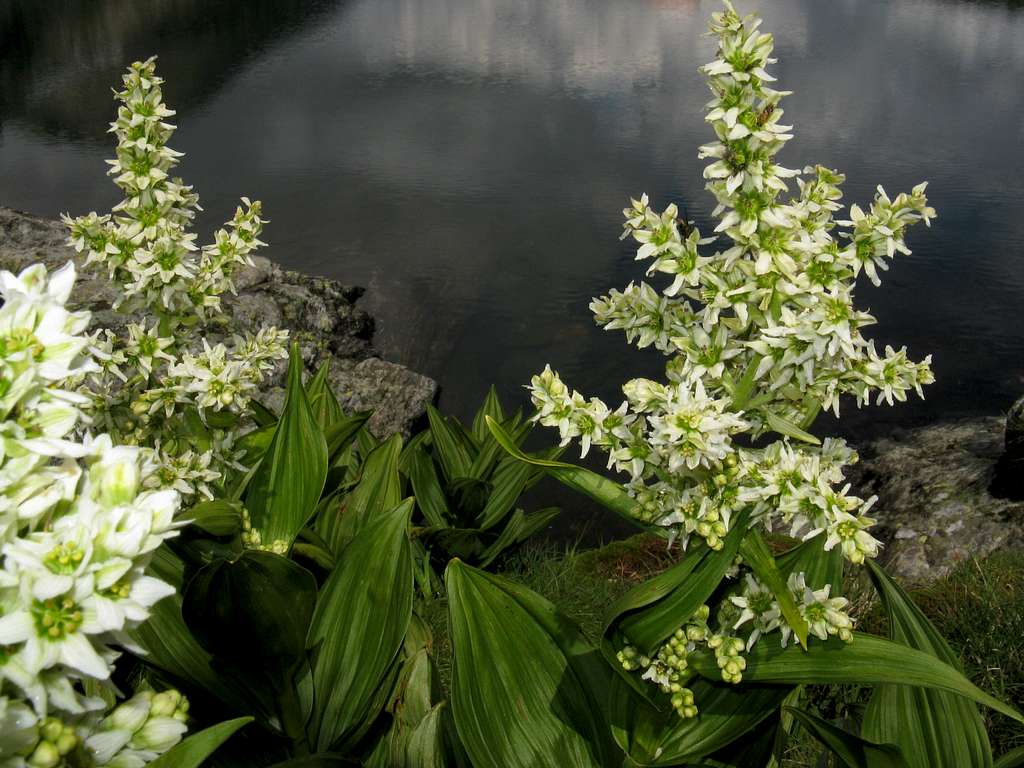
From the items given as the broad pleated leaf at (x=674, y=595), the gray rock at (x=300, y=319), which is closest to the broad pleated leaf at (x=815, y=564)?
the broad pleated leaf at (x=674, y=595)

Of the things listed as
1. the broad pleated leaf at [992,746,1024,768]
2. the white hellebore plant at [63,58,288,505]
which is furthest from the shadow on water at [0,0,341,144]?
the broad pleated leaf at [992,746,1024,768]

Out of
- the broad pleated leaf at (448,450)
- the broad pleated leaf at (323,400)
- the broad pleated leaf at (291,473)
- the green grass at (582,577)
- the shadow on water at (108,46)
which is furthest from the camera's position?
the shadow on water at (108,46)

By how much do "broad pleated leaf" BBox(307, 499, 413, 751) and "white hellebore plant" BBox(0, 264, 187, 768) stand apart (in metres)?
1.61

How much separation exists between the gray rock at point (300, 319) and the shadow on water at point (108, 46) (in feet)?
29.9

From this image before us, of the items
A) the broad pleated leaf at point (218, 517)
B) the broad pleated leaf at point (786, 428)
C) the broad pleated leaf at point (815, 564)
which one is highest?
the broad pleated leaf at point (786, 428)

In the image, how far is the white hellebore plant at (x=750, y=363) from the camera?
7.03 feet

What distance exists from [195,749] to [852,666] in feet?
5.45

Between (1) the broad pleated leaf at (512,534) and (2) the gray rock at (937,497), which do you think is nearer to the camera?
(1) the broad pleated leaf at (512,534)

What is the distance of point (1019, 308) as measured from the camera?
10.4 metres

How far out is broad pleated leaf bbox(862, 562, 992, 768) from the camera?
2.58 m

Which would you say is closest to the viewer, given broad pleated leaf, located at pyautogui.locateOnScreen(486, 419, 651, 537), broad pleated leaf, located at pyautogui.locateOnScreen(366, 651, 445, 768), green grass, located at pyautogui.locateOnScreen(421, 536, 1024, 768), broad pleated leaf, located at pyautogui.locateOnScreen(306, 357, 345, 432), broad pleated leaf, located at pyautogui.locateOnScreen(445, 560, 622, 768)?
broad pleated leaf, located at pyautogui.locateOnScreen(486, 419, 651, 537)

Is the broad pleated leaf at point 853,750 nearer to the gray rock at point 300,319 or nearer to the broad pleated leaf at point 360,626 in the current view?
the broad pleated leaf at point 360,626

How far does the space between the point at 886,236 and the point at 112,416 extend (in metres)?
2.96

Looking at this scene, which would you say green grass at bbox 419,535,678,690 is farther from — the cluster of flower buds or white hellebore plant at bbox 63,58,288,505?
the cluster of flower buds
